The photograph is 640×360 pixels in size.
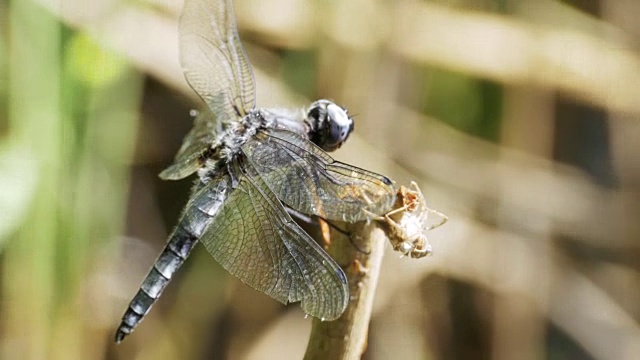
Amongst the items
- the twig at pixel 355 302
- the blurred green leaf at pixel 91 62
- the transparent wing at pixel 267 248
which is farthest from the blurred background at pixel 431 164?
the twig at pixel 355 302

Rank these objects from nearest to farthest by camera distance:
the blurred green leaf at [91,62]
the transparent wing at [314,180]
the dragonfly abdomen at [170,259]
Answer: the transparent wing at [314,180] < the dragonfly abdomen at [170,259] < the blurred green leaf at [91,62]

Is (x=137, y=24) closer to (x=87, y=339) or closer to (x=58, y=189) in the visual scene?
(x=58, y=189)

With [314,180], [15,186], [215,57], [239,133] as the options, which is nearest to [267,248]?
[314,180]

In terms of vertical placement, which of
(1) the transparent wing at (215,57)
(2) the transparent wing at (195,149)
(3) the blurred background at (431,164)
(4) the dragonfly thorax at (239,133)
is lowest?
(3) the blurred background at (431,164)

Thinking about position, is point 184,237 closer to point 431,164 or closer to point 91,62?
point 91,62

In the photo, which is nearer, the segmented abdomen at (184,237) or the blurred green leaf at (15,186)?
the segmented abdomen at (184,237)

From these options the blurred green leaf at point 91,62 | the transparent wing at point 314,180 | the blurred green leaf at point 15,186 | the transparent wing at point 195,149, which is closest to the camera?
the transparent wing at point 314,180

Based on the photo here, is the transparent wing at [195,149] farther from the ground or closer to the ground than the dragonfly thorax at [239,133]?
closer to the ground

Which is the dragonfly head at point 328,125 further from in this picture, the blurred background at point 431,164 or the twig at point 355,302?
the blurred background at point 431,164
